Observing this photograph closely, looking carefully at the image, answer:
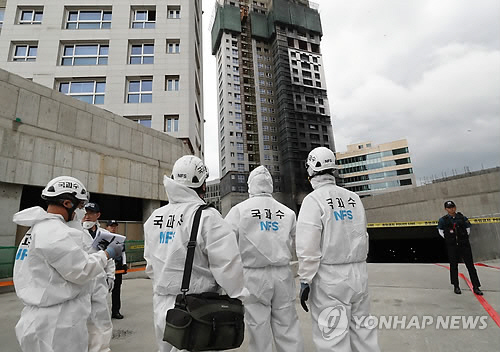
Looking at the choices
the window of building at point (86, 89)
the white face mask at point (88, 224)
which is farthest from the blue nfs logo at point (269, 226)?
the window of building at point (86, 89)

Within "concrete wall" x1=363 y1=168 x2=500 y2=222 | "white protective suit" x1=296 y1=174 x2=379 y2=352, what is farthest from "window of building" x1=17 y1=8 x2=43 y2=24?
"concrete wall" x1=363 y1=168 x2=500 y2=222

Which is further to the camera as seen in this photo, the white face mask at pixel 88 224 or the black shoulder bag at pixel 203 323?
the white face mask at pixel 88 224

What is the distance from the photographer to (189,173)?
2045 millimetres

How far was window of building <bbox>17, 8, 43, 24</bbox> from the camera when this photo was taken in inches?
660

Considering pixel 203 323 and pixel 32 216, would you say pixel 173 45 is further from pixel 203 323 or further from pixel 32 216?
pixel 203 323

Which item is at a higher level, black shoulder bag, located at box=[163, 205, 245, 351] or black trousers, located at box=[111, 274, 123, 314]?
black shoulder bag, located at box=[163, 205, 245, 351]

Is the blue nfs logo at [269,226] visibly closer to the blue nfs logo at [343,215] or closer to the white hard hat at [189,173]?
the blue nfs logo at [343,215]

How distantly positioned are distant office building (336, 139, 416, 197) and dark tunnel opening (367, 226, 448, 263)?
119 feet

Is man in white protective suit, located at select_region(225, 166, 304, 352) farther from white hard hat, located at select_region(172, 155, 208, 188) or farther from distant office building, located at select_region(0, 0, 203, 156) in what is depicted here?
distant office building, located at select_region(0, 0, 203, 156)

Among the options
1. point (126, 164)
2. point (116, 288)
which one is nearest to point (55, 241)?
point (116, 288)

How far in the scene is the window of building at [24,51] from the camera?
16.4m

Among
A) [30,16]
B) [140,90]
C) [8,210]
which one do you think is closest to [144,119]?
[140,90]

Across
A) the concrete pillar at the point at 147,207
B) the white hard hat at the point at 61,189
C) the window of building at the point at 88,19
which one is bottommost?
the white hard hat at the point at 61,189

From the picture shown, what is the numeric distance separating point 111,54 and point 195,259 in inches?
741
